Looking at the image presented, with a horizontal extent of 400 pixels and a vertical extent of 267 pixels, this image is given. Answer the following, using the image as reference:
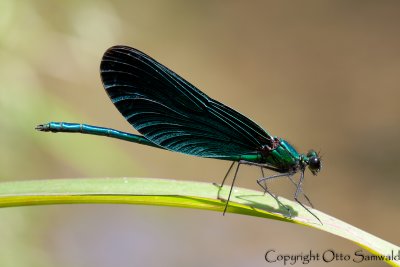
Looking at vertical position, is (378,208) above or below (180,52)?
below

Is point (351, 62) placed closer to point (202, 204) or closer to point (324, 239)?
point (324, 239)

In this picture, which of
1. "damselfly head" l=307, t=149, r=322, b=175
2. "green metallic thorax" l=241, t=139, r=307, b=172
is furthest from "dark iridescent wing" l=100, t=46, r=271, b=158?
"damselfly head" l=307, t=149, r=322, b=175

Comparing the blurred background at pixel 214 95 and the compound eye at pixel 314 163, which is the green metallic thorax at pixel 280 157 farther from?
Result: the blurred background at pixel 214 95

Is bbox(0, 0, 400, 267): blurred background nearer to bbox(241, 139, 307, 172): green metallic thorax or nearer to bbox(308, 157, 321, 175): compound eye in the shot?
bbox(241, 139, 307, 172): green metallic thorax

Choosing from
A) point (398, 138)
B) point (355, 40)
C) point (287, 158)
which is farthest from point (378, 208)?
point (287, 158)

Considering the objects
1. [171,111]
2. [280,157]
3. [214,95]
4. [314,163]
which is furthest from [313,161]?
[214,95]

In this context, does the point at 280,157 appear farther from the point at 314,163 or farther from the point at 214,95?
the point at 214,95
